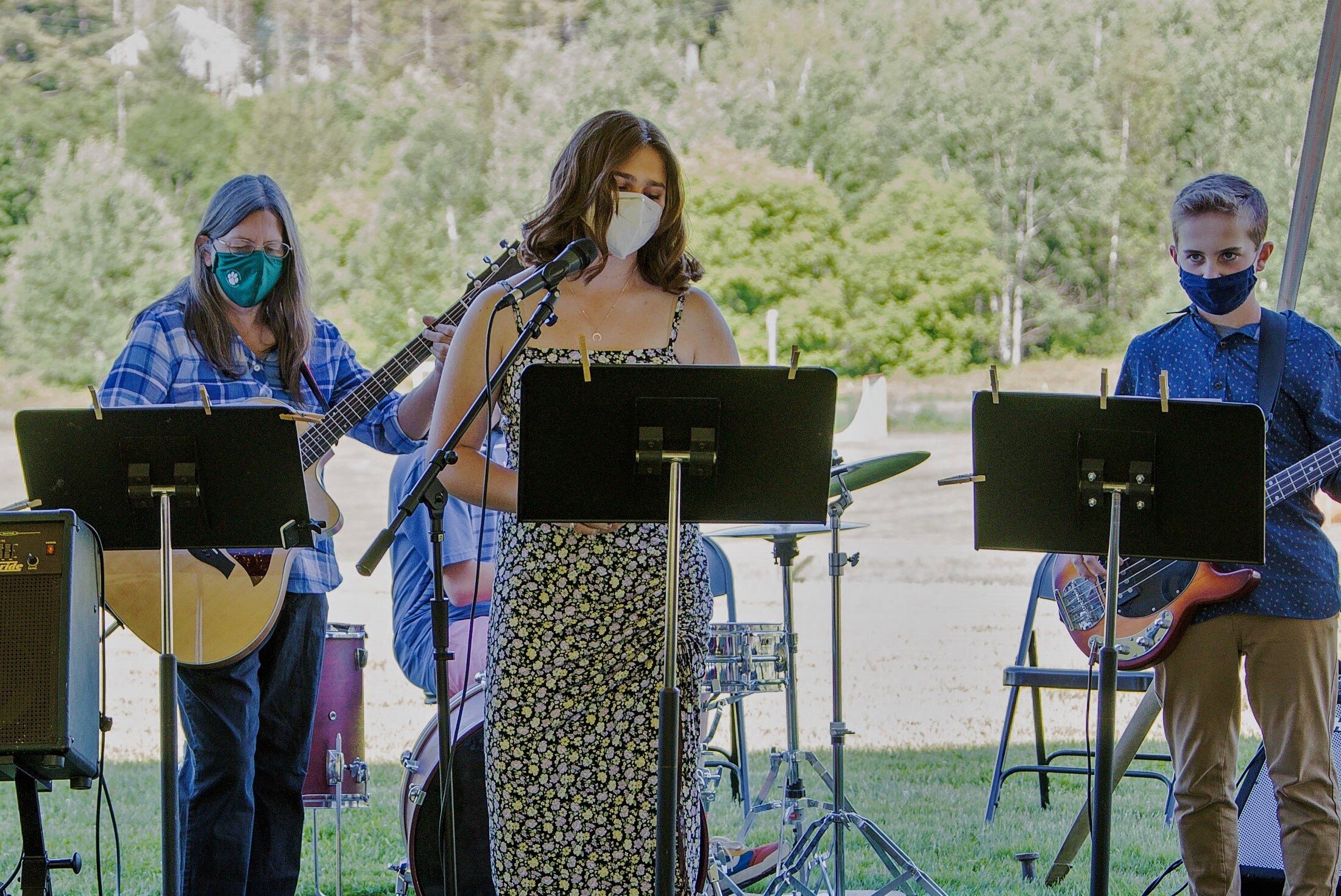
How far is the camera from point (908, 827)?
5.40 meters

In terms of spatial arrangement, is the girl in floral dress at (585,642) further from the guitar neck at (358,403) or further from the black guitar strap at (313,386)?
the black guitar strap at (313,386)

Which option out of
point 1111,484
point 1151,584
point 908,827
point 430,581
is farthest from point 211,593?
point 908,827

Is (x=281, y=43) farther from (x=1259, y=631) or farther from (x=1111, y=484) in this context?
(x=1111, y=484)

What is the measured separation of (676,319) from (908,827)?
11.0 feet

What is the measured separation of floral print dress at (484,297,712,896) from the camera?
2.55m

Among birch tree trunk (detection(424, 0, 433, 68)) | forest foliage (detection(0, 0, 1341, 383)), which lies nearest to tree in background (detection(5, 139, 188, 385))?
forest foliage (detection(0, 0, 1341, 383))

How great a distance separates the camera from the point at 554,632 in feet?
8.38

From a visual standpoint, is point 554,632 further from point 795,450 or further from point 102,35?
point 102,35

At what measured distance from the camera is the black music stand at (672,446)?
2.30 meters

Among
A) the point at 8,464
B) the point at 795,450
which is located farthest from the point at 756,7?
the point at 795,450

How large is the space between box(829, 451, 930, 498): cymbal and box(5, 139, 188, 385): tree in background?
11.6 m

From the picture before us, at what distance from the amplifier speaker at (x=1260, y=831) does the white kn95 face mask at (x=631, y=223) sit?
2.07 m

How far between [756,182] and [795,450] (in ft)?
44.7

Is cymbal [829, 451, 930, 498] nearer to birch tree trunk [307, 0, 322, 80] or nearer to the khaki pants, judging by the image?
the khaki pants
